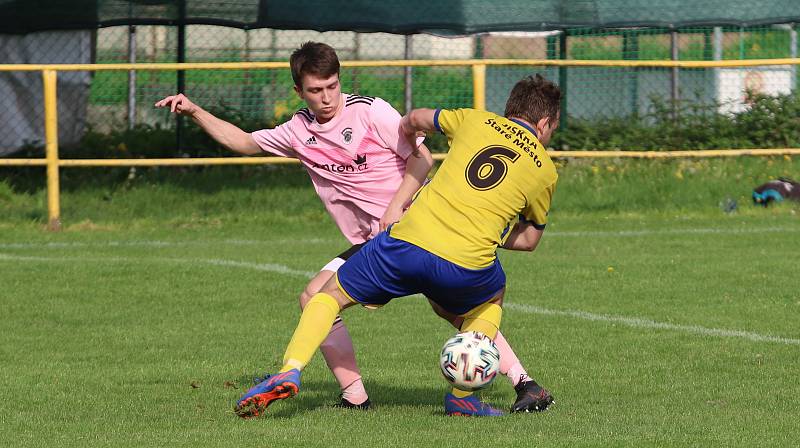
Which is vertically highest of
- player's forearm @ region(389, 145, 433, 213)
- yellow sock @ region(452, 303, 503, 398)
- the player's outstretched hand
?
the player's outstretched hand

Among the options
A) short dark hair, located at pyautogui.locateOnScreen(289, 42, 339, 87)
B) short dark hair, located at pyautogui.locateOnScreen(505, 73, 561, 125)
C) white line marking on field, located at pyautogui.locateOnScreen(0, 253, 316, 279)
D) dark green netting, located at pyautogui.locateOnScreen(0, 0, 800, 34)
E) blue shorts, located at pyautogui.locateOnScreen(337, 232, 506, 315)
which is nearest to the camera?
blue shorts, located at pyautogui.locateOnScreen(337, 232, 506, 315)

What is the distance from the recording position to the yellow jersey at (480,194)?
19.9 feet

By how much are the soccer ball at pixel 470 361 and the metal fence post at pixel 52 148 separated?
27.9 feet

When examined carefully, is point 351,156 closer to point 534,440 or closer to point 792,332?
point 534,440

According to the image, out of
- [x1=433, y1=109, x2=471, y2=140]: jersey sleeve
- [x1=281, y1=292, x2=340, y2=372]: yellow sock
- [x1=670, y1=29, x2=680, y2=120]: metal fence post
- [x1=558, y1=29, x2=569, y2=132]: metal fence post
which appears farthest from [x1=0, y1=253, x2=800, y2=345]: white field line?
[x1=670, y1=29, x2=680, y2=120]: metal fence post

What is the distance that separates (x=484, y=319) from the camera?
645cm

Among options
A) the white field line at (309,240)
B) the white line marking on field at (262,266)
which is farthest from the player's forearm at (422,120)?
the white field line at (309,240)

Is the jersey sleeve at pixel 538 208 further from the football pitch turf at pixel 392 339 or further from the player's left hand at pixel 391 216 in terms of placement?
the football pitch turf at pixel 392 339

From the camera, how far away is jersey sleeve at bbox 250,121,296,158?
22.9ft

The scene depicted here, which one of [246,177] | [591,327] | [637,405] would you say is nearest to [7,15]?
[246,177]

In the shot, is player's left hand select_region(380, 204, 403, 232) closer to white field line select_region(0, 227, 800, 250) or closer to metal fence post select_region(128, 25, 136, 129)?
white field line select_region(0, 227, 800, 250)

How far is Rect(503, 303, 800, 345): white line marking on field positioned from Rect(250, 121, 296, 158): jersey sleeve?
308 centimetres

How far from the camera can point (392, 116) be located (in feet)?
22.3

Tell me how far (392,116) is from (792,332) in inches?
132
